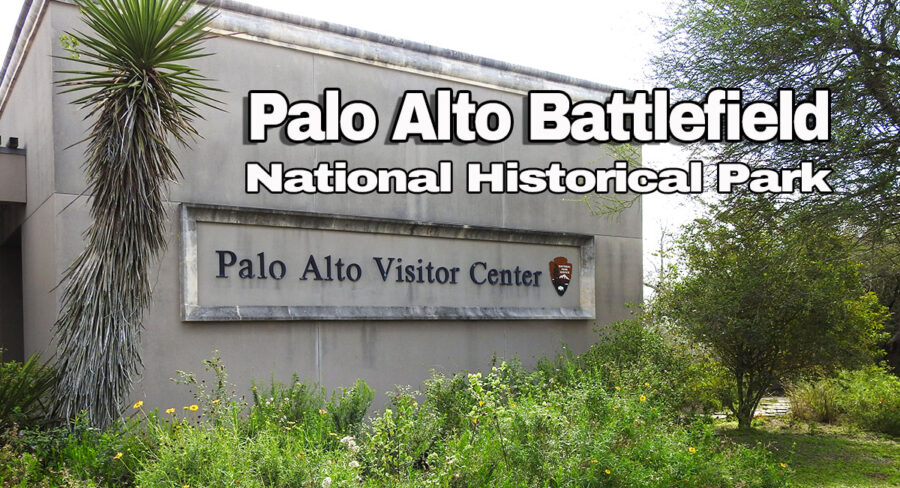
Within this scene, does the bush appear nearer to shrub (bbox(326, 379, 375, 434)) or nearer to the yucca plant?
shrub (bbox(326, 379, 375, 434))

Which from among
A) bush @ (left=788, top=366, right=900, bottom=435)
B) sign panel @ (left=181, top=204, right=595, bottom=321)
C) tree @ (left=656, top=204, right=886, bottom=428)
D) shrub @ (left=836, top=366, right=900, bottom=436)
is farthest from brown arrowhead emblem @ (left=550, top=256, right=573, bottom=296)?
shrub @ (left=836, top=366, right=900, bottom=436)

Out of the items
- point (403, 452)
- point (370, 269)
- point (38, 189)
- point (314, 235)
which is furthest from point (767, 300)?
point (38, 189)

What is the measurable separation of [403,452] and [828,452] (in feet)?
26.3

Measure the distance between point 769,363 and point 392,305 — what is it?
6.34 m

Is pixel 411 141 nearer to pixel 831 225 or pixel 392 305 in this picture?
pixel 392 305

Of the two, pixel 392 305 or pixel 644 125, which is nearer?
pixel 392 305

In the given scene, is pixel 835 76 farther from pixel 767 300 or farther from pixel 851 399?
pixel 851 399

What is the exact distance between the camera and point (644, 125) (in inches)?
478

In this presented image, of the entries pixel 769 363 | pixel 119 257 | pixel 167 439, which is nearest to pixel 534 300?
pixel 769 363

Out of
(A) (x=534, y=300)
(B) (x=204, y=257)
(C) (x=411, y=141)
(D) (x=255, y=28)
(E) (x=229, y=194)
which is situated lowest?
(A) (x=534, y=300)

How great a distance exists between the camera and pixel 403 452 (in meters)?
6.26

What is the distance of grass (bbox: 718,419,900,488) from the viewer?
9.70 meters

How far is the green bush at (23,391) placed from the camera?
7.40 m

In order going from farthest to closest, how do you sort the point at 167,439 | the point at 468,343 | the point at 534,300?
the point at 534,300
the point at 468,343
the point at 167,439
